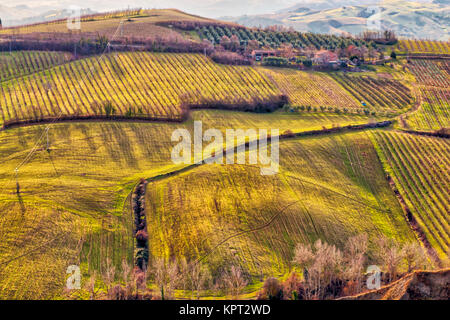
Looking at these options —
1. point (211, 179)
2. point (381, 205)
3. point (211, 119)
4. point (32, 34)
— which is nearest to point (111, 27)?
point (32, 34)

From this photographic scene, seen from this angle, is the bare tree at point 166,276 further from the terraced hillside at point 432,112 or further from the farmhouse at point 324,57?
the farmhouse at point 324,57

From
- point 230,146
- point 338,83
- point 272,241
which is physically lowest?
point 272,241

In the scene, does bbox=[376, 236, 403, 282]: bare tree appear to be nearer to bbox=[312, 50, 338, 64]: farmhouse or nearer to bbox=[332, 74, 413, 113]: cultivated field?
bbox=[332, 74, 413, 113]: cultivated field

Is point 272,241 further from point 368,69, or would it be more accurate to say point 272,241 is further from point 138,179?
point 368,69

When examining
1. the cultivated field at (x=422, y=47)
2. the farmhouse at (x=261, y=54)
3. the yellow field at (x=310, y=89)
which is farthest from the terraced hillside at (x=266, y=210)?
the cultivated field at (x=422, y=47)

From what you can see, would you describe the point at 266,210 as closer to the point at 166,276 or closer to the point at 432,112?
the point at 166,276

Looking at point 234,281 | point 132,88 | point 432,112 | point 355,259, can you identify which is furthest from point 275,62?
point 234,281
